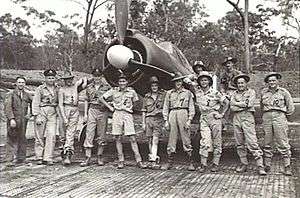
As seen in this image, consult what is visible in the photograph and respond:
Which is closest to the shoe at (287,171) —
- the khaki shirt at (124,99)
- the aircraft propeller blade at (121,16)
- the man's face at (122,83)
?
the khaki shirt at (124,99)

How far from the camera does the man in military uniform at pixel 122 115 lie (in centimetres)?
765

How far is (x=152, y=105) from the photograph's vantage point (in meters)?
7.85

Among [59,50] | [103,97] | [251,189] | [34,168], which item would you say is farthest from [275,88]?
[59,50]

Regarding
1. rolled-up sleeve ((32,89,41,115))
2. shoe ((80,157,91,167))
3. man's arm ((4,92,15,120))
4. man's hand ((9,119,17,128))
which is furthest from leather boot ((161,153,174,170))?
man's arm ((4,92,15,120))

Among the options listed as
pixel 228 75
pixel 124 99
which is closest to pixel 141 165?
pixel 124 99

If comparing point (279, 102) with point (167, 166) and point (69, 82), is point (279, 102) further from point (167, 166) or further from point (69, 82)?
point (69, 82)

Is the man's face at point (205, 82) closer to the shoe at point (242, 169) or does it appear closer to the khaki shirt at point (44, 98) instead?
the shoe at point (242, 169)

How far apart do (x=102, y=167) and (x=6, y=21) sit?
46802 millimetres

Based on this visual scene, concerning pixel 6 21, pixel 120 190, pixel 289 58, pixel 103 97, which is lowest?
pixel 120 190

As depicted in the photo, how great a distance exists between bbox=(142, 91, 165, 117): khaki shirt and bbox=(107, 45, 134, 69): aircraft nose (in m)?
0.83

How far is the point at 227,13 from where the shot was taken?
47.9m

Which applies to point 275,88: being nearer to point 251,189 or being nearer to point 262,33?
point 251,189

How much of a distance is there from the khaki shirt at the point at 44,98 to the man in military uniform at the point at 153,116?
1718 mm

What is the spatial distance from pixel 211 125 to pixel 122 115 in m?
1.61
